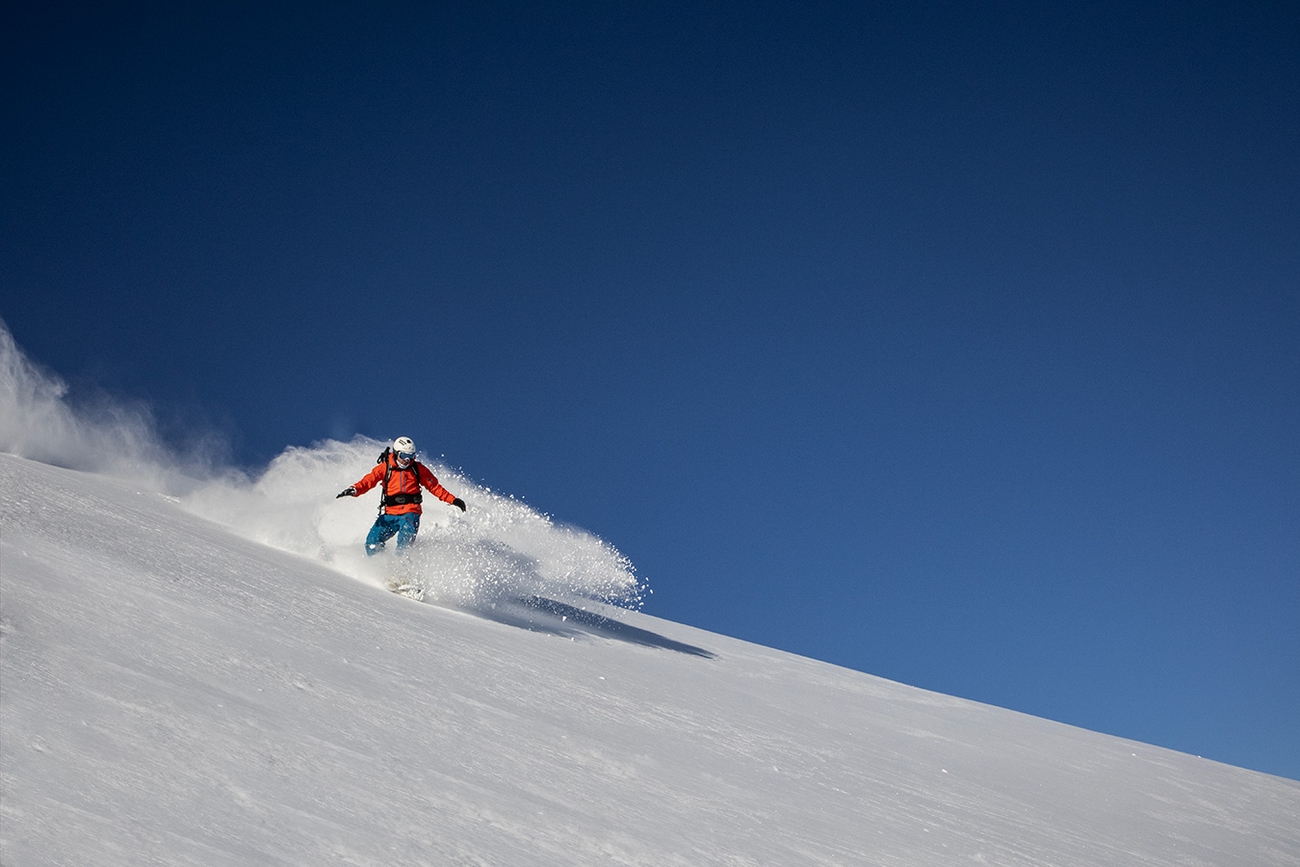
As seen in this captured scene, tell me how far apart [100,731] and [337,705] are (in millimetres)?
1429

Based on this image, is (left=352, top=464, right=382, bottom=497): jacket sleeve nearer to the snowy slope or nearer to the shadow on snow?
the snowy slope

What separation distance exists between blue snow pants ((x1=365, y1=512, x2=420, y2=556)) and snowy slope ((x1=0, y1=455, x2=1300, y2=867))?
1159 millimetres

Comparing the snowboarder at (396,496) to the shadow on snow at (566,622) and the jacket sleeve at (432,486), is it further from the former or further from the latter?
the shadow on snow at (566,622)

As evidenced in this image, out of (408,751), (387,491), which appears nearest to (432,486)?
(387,491)

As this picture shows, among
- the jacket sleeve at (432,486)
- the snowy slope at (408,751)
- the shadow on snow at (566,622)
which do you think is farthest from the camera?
the jacket sleeve at (432,486)

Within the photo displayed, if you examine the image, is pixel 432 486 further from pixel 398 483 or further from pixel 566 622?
pixel 566 622

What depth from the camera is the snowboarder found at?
11438 millimetres

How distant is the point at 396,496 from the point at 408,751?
24.6 ft

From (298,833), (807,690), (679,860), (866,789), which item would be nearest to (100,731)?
(298,833)

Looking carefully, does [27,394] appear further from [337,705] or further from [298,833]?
[298,833]

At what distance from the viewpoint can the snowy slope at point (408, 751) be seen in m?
3.05

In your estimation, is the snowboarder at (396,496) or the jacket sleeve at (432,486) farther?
the jacket sleeve at (432,486)

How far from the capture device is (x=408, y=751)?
4.25 meters

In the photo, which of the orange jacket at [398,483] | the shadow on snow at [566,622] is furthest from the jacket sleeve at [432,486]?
the shadow on snow at [566,622]
